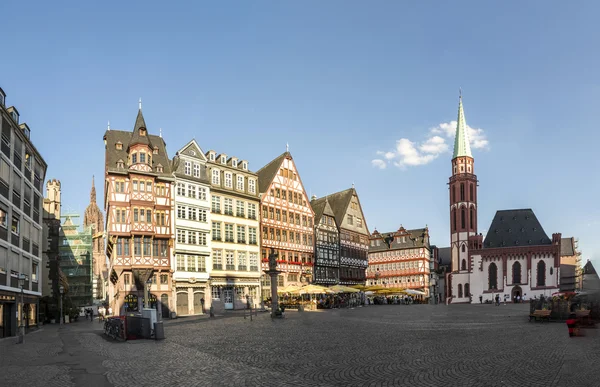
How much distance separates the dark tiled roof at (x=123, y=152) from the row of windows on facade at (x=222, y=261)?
8690 mm

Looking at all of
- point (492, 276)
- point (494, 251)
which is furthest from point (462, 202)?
point (492, 276)

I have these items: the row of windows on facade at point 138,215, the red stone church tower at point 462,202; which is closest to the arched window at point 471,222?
the red stone church tower at point 462,202

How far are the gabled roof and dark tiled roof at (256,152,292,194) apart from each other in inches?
695

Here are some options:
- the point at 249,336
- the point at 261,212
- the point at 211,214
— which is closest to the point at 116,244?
the point at 211,214

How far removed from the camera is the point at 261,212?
218 ft

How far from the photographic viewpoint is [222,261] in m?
60.3

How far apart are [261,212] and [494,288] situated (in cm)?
5358

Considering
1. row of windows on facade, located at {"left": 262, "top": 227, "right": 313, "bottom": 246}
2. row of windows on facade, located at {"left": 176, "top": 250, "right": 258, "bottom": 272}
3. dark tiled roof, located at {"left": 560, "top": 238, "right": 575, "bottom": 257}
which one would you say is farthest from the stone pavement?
dark tiled roof, located at {"left": 560, "top": 238, "right": 575, "bottom": 257}

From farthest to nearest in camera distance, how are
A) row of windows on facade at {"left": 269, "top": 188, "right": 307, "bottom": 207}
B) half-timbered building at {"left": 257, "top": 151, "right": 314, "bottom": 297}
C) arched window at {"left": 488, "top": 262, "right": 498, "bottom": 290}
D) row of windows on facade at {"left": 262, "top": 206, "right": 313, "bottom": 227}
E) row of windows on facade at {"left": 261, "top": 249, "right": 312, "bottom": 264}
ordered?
arched window at {"left": 488, "top": 262, "right": 498, "bottom": 290} < row of windows on facade at {"left": 269, "top": 188, "right": 307, "bottom": 207} < row of windows on facade at {"left": 262, "top": 206, "right": 313, "bottom": 227} < half-timbered building at {"left": 257, "top": 151, "right": 314, "bottom": 297} < row of windows on facade at {"left": 261, "top": 249, "right": 312, "bottom": 264}

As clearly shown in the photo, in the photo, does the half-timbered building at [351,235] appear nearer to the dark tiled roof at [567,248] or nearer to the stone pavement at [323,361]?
the stone pavement at [323,361]

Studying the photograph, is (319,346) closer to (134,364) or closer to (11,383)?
(134,364)

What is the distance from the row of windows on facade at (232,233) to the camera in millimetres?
60344

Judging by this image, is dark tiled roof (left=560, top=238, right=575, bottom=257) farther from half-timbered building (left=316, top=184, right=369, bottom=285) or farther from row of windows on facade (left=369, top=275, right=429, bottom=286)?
half-timbered building (left=316, top=184, right=369, bottom=285)

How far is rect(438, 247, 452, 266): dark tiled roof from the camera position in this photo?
143250 mm
